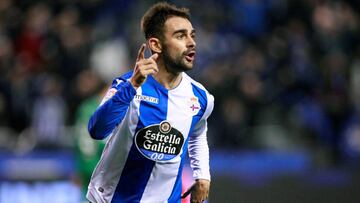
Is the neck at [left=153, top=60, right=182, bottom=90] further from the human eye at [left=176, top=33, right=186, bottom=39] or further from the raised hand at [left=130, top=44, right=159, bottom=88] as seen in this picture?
the raised hand at [left=130, top=44, right=159, bottom=88]

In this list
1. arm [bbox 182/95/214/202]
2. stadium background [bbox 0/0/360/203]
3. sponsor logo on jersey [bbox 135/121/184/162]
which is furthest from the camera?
stadium background [bbox 0/0/360/203]

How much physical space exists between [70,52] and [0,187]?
9.19 ft

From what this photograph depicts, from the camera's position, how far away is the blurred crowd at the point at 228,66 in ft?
39.4

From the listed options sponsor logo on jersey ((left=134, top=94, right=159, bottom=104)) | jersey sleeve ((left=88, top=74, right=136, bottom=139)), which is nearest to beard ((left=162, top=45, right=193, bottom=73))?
sponsor logo on jersey ((left=134, top=94, right=159, bottom=104))

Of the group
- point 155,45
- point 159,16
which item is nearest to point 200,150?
point 155,45

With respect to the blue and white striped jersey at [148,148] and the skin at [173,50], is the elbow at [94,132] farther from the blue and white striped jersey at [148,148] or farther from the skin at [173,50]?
the skin at [173,50]

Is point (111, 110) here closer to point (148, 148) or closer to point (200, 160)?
point (148, 148)

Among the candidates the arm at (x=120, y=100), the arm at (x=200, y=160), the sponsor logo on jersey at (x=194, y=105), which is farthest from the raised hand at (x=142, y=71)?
the arm at (x=200, y=160)

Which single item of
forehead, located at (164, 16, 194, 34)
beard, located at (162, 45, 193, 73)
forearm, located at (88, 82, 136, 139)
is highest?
forehead, located at (164, 16, 194, 34)

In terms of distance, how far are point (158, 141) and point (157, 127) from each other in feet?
0.31

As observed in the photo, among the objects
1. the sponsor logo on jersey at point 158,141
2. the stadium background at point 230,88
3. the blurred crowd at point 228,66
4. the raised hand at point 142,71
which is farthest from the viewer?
the blurred crowd at point 228,66

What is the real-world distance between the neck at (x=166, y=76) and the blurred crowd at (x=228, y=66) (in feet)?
17.3

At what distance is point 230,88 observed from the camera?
1259cm

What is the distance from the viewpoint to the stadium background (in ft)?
35.9
